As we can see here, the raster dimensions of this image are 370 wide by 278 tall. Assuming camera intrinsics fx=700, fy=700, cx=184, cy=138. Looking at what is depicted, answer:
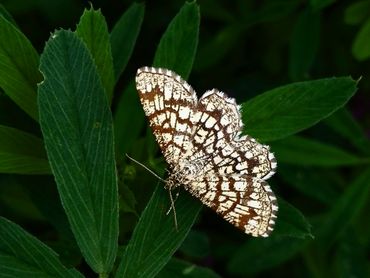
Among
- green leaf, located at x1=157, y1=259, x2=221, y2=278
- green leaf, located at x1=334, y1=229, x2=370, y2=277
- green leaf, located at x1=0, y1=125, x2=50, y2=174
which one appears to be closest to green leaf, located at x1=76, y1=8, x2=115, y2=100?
green leaf, located at x1=0, y1=125, x2=50, y2=174

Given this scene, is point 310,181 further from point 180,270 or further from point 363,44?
point 180,270

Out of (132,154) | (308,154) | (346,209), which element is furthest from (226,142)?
(346,209)

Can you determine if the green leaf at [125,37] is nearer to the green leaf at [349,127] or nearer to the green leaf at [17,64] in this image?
the green leaf at [17,64]

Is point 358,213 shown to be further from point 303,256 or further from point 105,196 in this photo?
point 105,196

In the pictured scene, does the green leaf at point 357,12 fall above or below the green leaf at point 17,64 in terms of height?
above

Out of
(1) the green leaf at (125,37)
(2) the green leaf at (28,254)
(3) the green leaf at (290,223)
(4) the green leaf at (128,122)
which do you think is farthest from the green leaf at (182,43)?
(2) the green leaf at (28,254)
